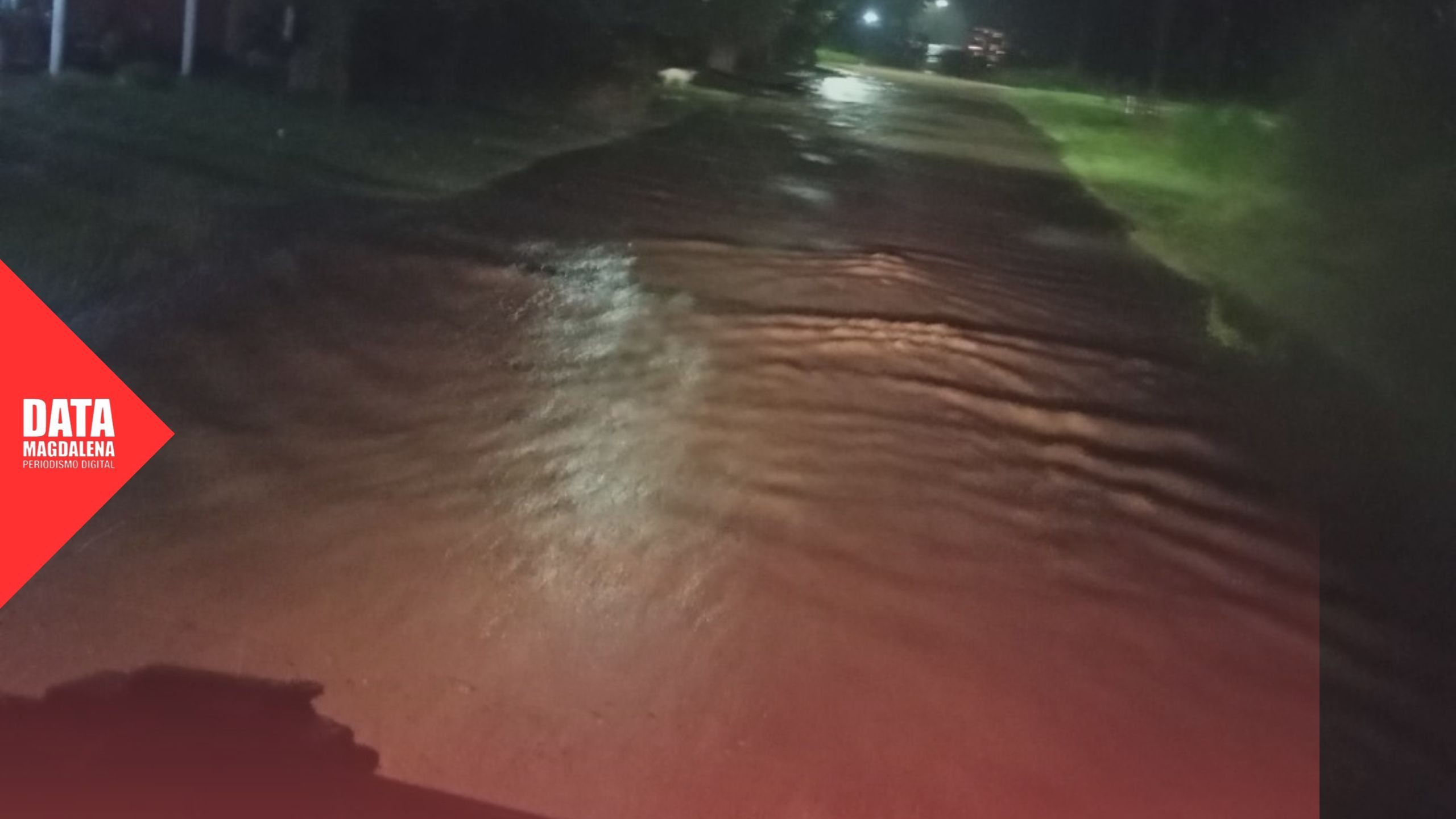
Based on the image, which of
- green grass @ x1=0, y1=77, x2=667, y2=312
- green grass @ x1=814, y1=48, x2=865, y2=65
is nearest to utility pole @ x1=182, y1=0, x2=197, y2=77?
green grass @ x1=0, y1=77, x2=667, y2=312

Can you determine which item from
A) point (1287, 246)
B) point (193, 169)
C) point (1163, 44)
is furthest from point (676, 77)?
point (193, 169)

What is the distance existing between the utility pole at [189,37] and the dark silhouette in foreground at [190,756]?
14.8 meters

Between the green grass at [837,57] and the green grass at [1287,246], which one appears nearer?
the green grass at [1287,246]

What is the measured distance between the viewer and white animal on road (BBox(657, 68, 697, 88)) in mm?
27375

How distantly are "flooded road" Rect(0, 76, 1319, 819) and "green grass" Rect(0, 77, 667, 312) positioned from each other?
3.04 feet

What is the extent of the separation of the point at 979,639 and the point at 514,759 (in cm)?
214

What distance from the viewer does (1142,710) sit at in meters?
5.35

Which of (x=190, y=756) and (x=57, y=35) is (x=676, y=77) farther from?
(x=190, y=756)

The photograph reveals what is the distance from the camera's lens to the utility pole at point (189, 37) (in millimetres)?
18031

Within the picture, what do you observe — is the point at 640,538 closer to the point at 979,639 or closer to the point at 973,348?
the point at 979,639

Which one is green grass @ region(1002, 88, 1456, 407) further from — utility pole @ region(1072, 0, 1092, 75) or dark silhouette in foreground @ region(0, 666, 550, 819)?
utility pole @ region(1072, 0, 1092, 75)

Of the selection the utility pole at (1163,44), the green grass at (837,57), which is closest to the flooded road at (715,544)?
the utility pole at (1163,44)

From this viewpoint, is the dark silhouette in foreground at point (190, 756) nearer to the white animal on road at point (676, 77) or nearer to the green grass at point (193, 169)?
the green grass at point (193, 169)

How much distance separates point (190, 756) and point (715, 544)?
8.57ft
